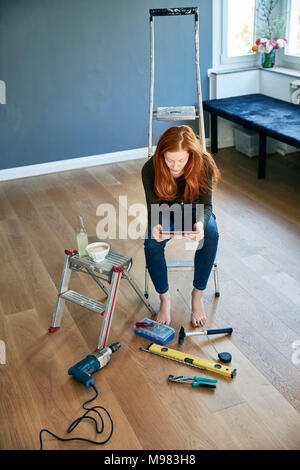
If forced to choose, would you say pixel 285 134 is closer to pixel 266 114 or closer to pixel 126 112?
pixel 266 114

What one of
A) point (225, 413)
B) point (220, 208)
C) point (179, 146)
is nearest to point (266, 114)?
point (220, 208)

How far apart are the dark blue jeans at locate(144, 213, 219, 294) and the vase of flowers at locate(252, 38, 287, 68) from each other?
8.55ft

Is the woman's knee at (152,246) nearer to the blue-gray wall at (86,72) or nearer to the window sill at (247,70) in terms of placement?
the blue-gray wall at (86,72)

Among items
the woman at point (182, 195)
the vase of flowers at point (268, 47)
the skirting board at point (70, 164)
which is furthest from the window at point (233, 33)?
the woman at point (182, 195)

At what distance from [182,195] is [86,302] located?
0.63m

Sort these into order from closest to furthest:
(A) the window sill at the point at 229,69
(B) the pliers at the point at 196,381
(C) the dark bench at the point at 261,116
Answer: (B) the pliers at the point at 196,381, (C) the dark bench at the point at 261,116, (A) the window sill at the point at 229,69

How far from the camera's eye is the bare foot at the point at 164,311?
2.47 meters

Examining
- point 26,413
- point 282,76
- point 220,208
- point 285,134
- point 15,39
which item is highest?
point 15,39

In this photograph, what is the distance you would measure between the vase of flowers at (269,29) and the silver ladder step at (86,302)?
3072mm

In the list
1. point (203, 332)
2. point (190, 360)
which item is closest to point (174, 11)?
point (203, 332)

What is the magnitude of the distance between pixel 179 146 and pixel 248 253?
107 centimetres

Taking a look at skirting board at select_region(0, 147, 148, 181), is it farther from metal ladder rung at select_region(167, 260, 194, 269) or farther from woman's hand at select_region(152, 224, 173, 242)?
woman's hand at select_region(152, 224, 173, 242)

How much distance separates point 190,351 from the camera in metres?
2.29

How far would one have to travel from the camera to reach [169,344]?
7.66ft
